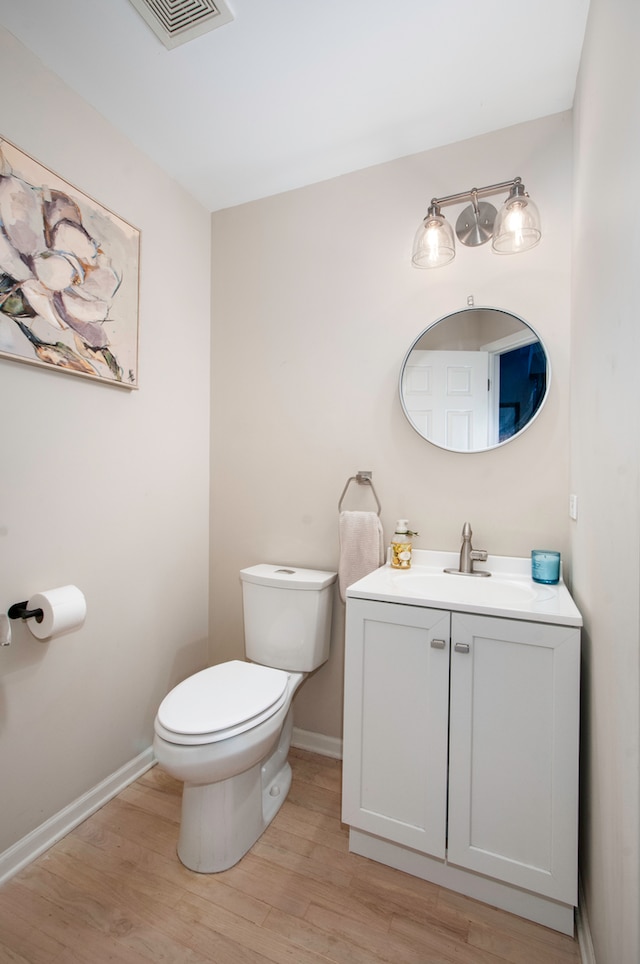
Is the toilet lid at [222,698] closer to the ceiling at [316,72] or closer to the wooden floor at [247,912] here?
the wooden floor at [247,912]

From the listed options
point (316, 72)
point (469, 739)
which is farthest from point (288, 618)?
point (316, 72)

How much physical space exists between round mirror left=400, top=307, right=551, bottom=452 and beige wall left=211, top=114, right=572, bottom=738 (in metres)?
0.05

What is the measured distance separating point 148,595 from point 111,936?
100 centimetres

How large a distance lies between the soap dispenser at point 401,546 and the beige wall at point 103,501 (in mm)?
968

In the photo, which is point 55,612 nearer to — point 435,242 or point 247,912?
point 247,912

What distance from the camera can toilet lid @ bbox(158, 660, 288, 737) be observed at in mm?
1296

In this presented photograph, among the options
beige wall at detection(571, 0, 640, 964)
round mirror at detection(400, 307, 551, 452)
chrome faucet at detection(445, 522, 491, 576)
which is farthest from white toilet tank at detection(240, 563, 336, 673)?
beige wall at detection(571, 0, 640, 964)

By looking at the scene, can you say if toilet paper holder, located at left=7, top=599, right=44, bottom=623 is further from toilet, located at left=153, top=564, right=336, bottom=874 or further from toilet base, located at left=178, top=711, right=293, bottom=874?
toilet base, located at left=178, top=711, right=293, bottom=874

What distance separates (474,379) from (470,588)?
0.78 m

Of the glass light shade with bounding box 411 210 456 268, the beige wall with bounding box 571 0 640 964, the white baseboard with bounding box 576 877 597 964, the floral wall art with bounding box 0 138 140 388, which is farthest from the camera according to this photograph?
the glass light shade with bounding box 411 210 456 268

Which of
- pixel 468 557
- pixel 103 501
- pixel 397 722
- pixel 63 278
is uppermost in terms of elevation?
pixel 63 278

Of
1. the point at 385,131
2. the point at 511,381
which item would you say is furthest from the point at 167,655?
the point at 385,131

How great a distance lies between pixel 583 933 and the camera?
3.69 ft

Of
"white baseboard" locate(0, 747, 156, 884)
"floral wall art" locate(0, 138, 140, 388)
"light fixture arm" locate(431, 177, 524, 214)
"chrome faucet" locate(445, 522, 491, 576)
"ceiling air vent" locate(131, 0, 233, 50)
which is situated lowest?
"white baseboard" locate(0, 747, 156, 884)
